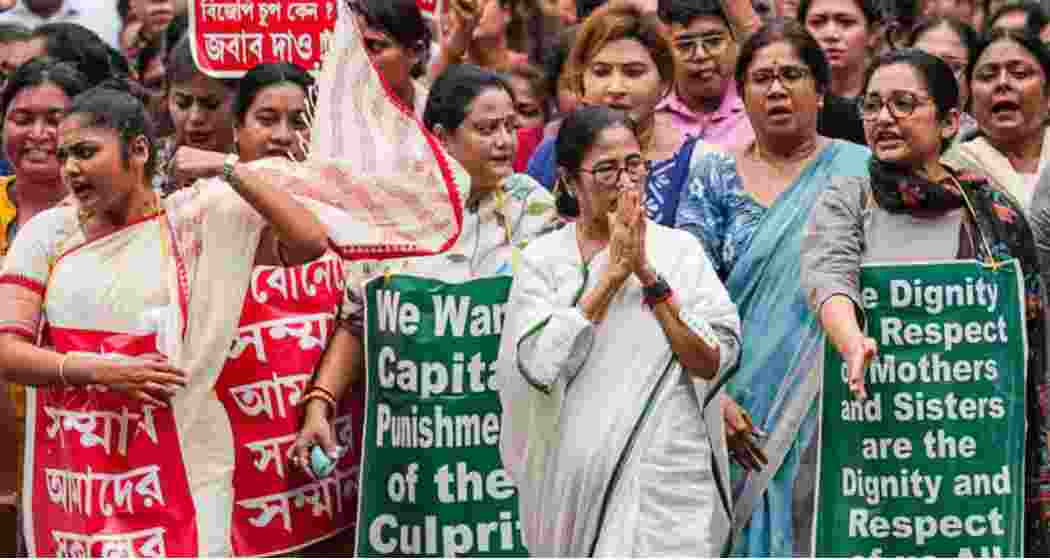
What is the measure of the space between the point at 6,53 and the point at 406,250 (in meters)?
3.19

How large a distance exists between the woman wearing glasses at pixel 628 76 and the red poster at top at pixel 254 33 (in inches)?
33.5

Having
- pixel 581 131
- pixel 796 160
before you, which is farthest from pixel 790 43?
pixel 581 131

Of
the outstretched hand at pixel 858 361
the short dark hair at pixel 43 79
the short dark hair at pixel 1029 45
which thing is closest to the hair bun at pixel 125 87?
the short dark hair at pixel 43 79

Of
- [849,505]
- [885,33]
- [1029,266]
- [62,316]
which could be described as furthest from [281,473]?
[885,33]

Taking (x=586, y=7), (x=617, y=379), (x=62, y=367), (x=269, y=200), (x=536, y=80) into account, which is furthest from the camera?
(x=586, y=7)

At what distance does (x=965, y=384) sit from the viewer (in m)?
8.60

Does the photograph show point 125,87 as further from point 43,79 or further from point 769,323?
point 769,323

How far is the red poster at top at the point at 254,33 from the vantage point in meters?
9.38

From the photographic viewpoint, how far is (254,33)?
9398mm

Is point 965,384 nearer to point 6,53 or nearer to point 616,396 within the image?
point 616,396

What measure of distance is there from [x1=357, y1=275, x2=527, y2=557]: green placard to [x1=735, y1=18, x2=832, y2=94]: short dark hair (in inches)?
48.0

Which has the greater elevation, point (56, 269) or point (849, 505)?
point (56, 269)

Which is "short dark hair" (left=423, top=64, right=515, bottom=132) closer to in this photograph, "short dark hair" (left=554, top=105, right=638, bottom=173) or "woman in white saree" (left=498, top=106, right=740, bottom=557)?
"short dark hair" (left=554, top=105, right=638, bottom=173)

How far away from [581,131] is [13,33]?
394 centimetres
